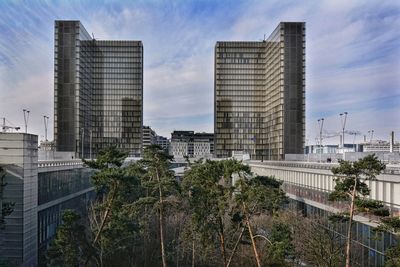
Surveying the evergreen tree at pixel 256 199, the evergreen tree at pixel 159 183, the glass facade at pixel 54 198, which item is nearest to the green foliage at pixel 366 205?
the evergreen tree at pixel 256 199

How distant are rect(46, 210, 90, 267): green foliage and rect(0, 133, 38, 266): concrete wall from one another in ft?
19.4

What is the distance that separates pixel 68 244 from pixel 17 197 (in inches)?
322

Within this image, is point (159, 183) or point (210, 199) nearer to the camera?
point (210, 199)

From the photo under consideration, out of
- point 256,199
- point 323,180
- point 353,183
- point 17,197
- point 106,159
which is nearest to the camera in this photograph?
point 353,183

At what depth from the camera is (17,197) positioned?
31.1 m

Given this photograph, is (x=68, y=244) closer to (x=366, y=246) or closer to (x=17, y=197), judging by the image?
(x=17, y=197)

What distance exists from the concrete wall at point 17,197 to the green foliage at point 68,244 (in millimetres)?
5923

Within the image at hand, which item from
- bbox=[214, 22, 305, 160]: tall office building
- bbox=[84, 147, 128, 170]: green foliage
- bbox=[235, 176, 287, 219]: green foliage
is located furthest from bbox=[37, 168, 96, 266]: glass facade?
bbox=[214, 22, 305, 160]: tall office building

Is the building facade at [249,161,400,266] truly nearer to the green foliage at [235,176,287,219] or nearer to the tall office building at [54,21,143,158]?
the green foliage at [235,176,287,219]

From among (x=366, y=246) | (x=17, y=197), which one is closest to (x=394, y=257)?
(x=366, y=246)

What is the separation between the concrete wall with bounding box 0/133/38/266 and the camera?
30734mm

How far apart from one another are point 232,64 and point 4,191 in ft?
532

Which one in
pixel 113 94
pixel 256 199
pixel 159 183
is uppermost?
pixel 113 94

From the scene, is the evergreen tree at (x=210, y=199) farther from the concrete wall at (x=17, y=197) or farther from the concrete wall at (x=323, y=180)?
the concrete wall at (x=17, y=197)
